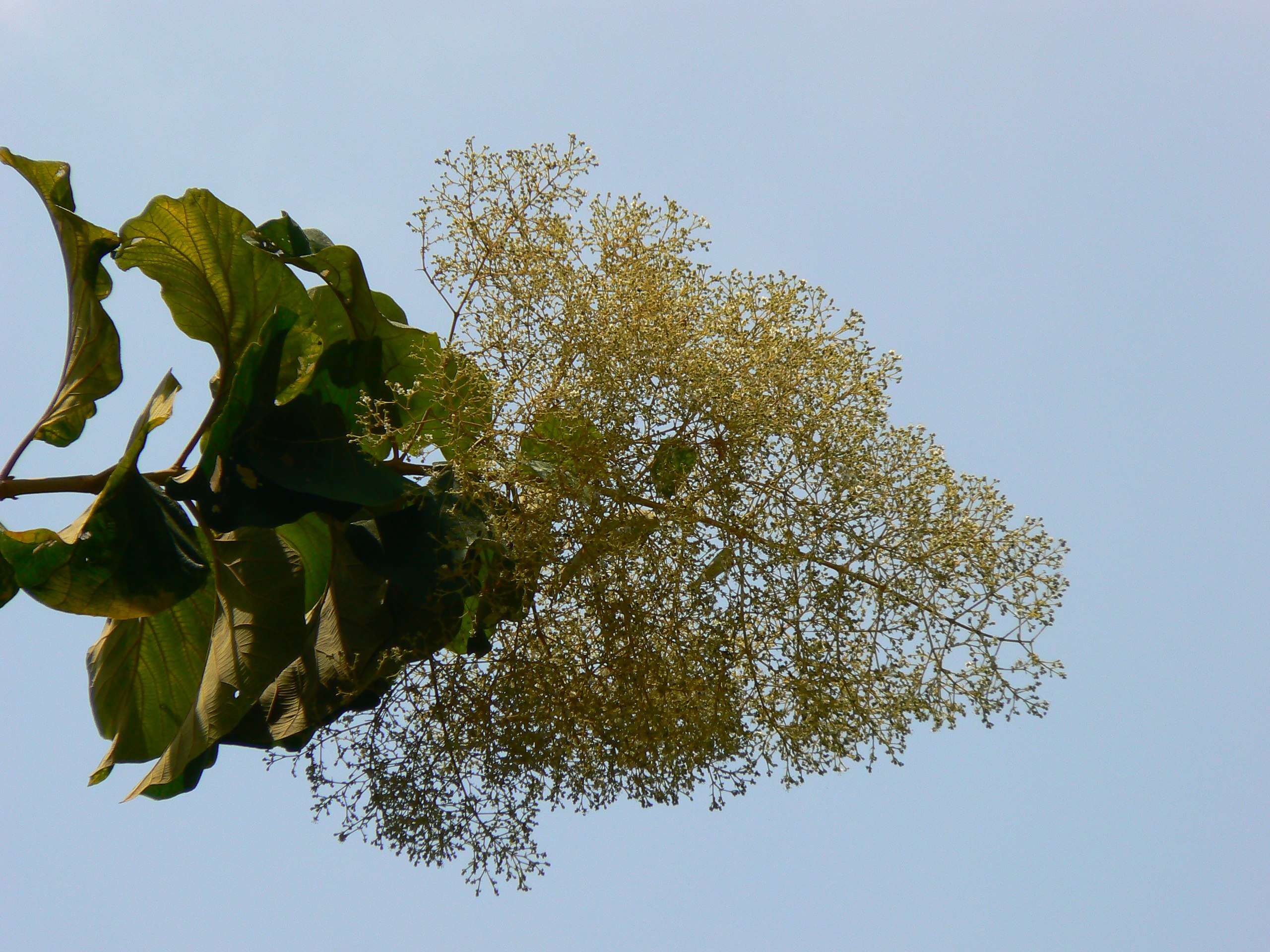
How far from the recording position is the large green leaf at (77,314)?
7.67ft

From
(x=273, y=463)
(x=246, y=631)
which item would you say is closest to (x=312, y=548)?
(x=246, y=631)

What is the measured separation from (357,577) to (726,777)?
94cm

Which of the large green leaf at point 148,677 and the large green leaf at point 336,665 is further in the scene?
the large green leaf at point 148,677

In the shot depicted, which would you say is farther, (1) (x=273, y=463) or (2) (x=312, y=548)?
(2) (x=312, y=548)

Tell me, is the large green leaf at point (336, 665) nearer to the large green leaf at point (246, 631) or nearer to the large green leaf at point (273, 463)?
the large green leaf at point (246, 631)

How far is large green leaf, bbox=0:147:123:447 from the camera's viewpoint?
2.34 meters

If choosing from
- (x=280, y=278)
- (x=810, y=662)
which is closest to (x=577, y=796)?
(x=810, y=662)

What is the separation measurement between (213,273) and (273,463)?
50 cm

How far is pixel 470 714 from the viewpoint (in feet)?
Answer: 7.97

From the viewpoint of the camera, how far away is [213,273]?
2443 mm

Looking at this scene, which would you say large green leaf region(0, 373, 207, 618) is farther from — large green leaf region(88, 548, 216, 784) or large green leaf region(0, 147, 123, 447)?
large green leaf region(88, 548, 216, 784)

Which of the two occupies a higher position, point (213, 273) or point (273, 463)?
point (213, 273)

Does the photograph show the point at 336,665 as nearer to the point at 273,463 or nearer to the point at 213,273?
the point at 273,463

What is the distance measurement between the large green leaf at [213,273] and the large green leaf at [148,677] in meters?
0.62
